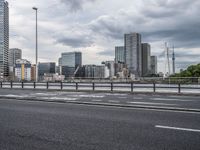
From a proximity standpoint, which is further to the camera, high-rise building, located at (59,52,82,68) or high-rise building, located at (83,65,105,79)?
high-rise building, located at (59,52,82,68)

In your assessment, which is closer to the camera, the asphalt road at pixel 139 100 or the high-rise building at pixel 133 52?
the asphalt road at pixel 139 100

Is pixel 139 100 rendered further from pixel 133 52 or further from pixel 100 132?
pixel 133 52

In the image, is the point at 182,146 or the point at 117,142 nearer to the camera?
the point at 182,146

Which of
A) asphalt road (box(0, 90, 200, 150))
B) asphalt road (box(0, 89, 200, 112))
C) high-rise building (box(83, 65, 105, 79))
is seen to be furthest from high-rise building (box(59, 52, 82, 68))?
asphalt road (box(0, 90, 200, 150))

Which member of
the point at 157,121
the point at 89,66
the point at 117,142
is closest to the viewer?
the point at 117,142

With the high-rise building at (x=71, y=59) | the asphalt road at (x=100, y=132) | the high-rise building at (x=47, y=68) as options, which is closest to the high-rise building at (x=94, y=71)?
the high-rise building at (x=71, y=59)

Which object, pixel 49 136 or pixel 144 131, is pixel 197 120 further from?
pixel 49 136

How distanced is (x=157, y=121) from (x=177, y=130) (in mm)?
1460

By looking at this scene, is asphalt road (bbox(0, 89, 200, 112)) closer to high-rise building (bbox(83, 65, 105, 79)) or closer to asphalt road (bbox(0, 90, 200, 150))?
asphalt road (bbox(0, 90, 200, 150))

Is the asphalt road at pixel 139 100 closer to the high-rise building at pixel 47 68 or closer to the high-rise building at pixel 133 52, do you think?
the high-rise building at pixel 47 68

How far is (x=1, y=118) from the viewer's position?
984cm

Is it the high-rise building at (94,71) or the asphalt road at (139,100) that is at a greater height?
the high-rise building at (94,71)

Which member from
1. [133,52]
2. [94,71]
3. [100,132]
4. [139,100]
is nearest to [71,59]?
→ [94,71]

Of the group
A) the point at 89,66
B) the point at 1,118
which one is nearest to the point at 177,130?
the point at 1,118
